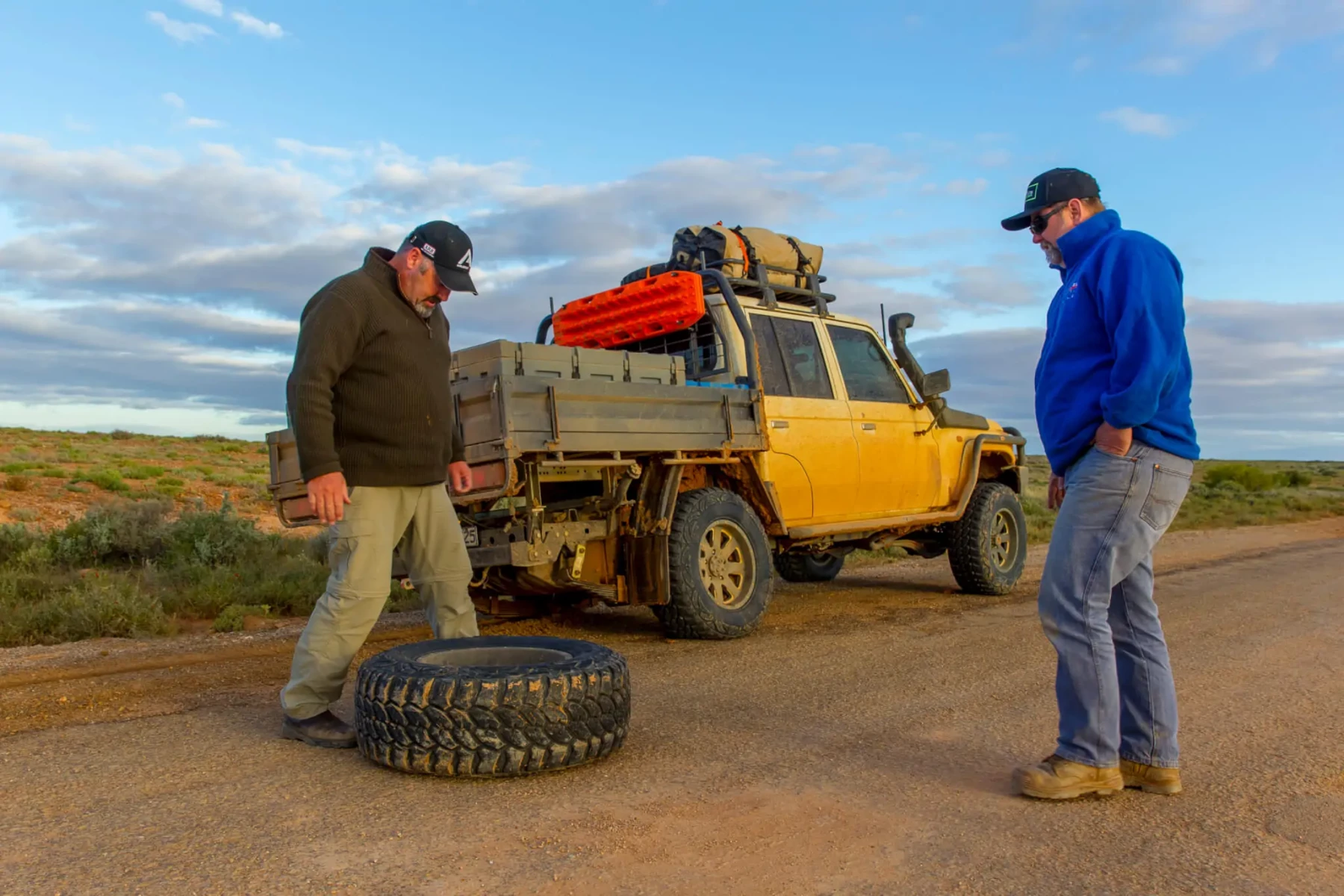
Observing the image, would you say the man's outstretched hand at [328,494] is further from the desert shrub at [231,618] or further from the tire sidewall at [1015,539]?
the tire sidewall at [1015,539]

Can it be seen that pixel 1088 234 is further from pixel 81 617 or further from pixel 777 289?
pixel 81 617

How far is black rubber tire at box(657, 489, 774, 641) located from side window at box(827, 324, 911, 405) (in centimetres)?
180

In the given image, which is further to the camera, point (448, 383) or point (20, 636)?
point (20, 636)

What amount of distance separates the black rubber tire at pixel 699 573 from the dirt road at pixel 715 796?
489mm

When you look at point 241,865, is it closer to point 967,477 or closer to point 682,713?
point 682,713

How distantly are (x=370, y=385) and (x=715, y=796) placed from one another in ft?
6.88

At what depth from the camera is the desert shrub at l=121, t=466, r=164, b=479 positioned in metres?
25.2

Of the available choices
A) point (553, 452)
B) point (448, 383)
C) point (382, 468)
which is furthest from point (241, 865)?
point (553, 452)

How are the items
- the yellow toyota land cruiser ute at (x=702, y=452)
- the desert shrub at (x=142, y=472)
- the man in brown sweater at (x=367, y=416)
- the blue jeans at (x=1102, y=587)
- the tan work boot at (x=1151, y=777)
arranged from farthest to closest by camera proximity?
1. the desert shrub at (x=142, y=472)
2. the yellow toyota land cruiser ute at (x=702, y=452)
3. the man in brown sweater at (x=367, y=416)
4. the tan work boot at (x=1151, y=777)
5. the blue jeans at (x=1102, y=587)

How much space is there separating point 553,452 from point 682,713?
1.74m

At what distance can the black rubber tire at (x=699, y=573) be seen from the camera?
6602mm

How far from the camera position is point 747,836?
3.13 m

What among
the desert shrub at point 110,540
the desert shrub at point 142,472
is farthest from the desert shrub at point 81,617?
the desert shrub at point 142,472

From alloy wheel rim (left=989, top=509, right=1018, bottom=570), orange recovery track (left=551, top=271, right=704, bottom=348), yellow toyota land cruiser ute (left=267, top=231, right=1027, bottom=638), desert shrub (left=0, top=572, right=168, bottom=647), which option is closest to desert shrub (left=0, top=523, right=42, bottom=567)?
desert shrub (left=0, top=572, right=168, bottom=647)
